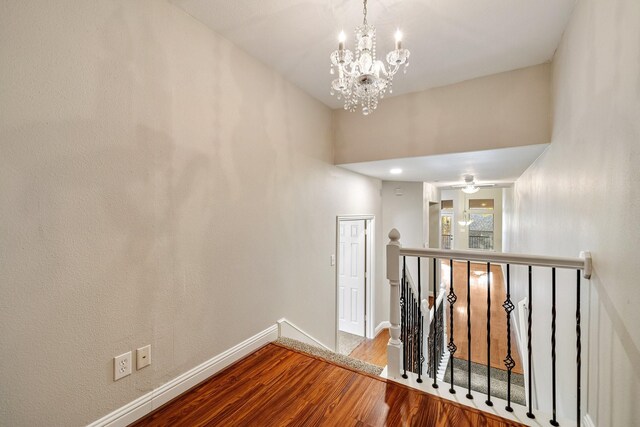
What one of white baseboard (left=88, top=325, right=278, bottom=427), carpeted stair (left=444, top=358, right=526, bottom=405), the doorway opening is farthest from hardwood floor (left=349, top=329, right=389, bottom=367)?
white baseboard (left=88, top=325, right=278, bottom=427)

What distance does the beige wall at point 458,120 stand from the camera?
2.49 meters

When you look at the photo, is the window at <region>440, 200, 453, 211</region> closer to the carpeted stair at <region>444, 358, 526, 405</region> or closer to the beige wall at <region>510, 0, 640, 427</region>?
the carpeted stair at <region>444, 358, 526, 405</region>

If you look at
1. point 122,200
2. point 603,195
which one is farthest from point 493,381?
point 122,200

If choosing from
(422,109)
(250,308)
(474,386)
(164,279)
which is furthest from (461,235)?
(164,279)

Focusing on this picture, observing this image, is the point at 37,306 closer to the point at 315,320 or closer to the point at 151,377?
the point at 151,377

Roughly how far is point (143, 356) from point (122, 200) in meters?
0.94

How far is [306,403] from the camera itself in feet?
5.72

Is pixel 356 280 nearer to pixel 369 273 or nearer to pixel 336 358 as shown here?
pixel 369 273

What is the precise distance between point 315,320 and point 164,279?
2.01 meters

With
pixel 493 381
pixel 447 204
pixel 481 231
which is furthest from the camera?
pixel 447 204

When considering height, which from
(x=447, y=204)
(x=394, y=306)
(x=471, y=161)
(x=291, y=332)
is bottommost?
(x=291, y=332)

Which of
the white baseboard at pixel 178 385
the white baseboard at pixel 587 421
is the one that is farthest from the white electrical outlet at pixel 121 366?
the white baseboard at pixel 587 421

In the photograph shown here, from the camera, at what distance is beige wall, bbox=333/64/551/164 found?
8.17 ft

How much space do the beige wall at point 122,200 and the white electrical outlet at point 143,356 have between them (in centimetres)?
5
